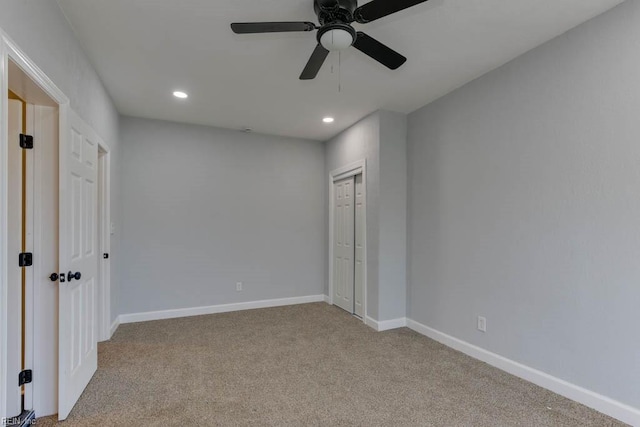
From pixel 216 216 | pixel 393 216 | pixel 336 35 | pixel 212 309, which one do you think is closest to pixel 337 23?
pixel 336 35

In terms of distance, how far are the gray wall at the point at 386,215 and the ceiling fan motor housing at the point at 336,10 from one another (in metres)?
2.02

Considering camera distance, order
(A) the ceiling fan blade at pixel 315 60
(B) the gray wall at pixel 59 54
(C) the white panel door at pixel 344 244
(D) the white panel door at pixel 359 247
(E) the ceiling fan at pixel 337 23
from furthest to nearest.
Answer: (C) the white panel door at pixel 344 244 < (D) the white panel door at pixel 359 247 < (A) the ceiling fan blade at pixel 315 60 < (E) the ceiling fan at pixel 337 23 < (B) the gray wall at pixel 59 54

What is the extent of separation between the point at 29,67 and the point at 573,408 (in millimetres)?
3815

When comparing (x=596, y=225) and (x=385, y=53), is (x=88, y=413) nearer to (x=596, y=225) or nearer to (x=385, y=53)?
(x=385, y=53)

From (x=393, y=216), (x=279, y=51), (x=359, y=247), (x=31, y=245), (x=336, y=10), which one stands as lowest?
(x=359, y=247)

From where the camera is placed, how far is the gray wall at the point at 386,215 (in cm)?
369

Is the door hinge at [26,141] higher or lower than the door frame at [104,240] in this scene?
higher

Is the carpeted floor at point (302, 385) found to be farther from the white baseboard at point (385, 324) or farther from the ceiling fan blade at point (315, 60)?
the ceiling fan blade at point (315, 60)

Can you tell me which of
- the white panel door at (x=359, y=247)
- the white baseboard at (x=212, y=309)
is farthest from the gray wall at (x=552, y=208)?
the white baseboard at (x=212, y=309)

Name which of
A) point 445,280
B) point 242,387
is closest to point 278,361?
point 242,387

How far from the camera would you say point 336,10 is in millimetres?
1739

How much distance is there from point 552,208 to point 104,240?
162 inches

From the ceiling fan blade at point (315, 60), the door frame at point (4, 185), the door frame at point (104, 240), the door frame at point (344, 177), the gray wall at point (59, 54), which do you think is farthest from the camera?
the door frame at point (344, 177)

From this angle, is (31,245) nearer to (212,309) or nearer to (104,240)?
(104,240)
